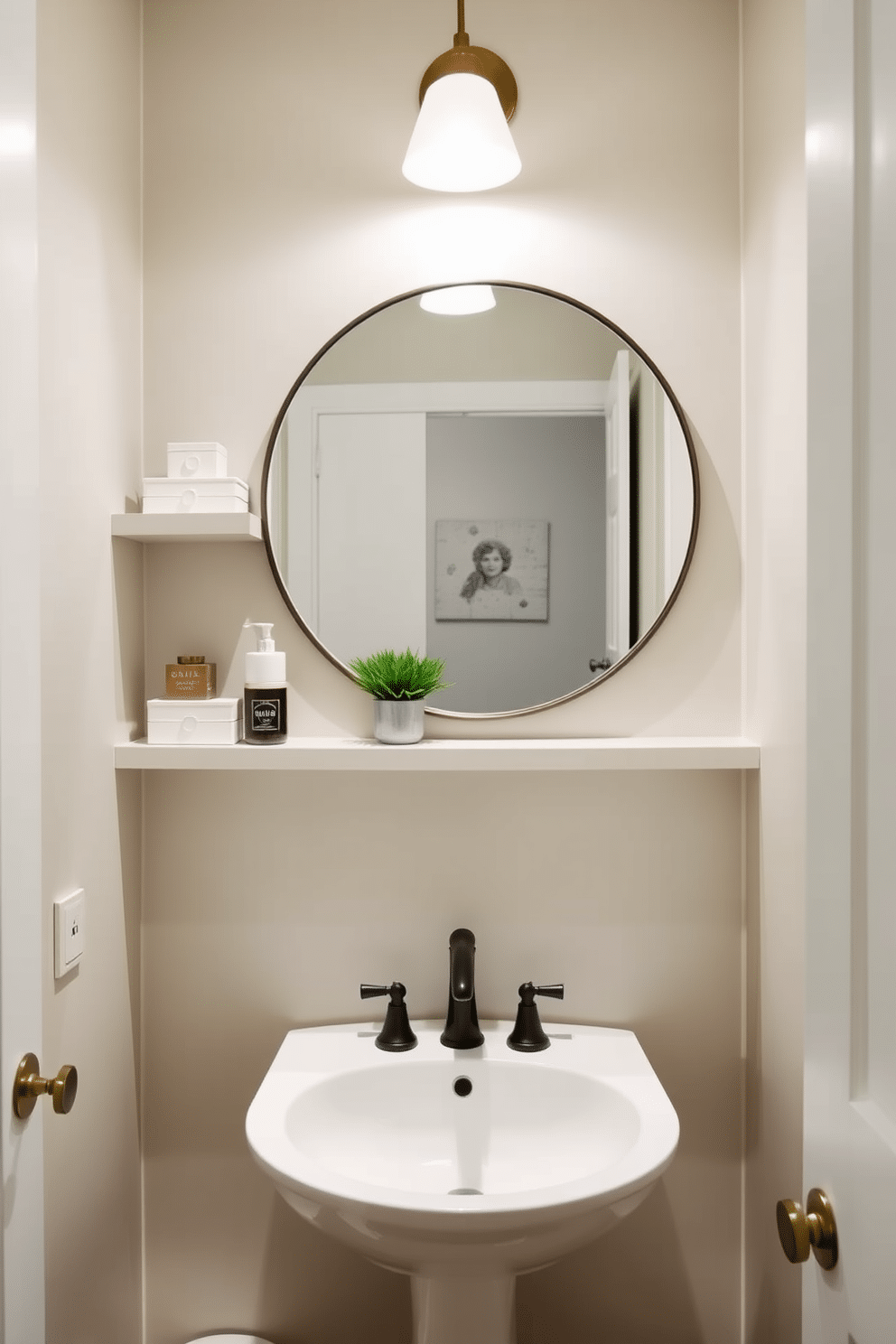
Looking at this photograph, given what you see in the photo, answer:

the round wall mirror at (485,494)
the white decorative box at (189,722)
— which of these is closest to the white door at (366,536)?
the round wall mirror at (485,494)

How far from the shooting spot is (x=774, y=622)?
4.23ft

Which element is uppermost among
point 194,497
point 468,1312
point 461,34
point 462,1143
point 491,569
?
point 461,34

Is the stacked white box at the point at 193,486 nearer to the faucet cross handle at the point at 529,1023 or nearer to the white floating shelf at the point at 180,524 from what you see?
the white floating shelf at the point at 180,524

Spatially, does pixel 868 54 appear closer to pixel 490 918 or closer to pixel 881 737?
pixel 881 737

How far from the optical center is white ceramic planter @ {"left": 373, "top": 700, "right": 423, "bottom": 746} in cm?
135

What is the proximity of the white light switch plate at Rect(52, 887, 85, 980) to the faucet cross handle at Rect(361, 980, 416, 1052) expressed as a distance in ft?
1.36

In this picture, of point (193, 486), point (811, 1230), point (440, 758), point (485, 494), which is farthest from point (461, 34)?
point (811, 1230)

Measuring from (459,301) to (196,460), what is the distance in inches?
19.1

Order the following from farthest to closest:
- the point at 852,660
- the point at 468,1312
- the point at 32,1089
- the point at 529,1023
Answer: the point at 529,1023
the point at 468,1312
the point at 32,1089
the point at 852,660

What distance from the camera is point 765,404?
132 centimetres

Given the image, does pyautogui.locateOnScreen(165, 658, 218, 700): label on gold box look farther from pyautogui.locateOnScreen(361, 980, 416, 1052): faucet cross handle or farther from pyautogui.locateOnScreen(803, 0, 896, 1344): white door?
pyautogui.locateOnScreen(803, 0, 896, 1344): white door

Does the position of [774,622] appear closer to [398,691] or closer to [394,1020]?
[398,691]

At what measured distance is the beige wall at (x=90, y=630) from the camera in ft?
3.69

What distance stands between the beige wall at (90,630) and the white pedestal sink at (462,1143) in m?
0.26
